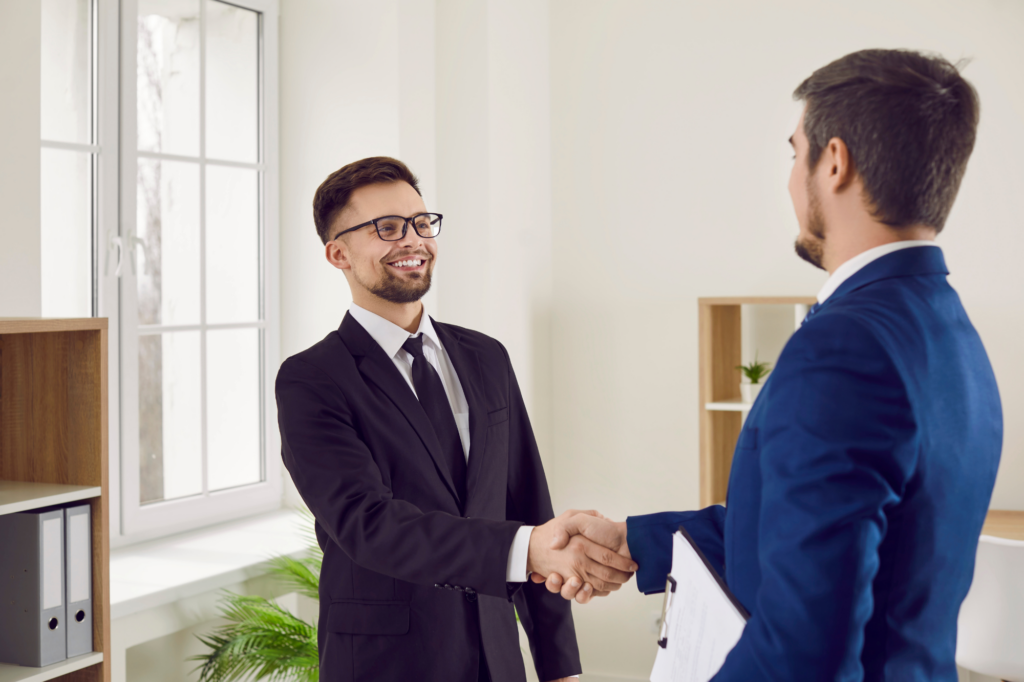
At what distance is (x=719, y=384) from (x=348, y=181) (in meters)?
2.01

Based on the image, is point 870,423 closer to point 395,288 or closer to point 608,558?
point 608,558

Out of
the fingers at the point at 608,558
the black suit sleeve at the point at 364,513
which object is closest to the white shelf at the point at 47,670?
the black suit sleeve at the point at 364,513

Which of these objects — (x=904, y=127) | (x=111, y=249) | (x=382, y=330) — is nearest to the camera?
(x=904, y=127)

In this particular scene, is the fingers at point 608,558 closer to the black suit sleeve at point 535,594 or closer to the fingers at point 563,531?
the fingers at point 563,531

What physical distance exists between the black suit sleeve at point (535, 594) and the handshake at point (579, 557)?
0.20m

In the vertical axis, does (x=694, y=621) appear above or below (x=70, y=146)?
below

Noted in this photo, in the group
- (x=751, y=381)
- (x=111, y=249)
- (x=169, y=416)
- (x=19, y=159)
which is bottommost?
(x=169, y=416)

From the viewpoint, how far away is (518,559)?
138cm

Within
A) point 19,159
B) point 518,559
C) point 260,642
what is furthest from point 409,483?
point 19,159

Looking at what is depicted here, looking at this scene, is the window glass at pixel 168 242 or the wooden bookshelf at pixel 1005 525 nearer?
the wooden bookshelf at pixel 1005 525

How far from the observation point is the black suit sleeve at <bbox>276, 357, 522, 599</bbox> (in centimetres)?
136

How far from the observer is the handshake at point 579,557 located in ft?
4.60

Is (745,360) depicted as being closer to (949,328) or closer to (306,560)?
(306,560)

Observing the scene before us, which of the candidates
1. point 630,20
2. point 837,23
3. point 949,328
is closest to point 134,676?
point 949,328
